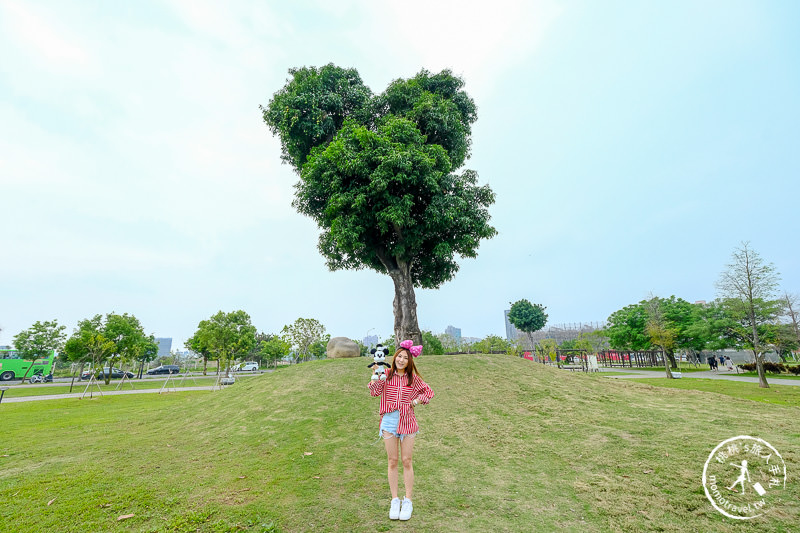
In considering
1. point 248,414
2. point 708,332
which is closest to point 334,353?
point 248,414

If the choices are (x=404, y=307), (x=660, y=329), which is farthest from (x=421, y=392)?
(x=660, y=329)

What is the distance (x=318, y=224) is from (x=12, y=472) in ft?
45.9

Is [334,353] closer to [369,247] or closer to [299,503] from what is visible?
[369,247]

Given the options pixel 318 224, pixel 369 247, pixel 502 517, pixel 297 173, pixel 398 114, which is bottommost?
pixel 502 517

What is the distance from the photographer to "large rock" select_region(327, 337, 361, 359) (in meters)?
19.9

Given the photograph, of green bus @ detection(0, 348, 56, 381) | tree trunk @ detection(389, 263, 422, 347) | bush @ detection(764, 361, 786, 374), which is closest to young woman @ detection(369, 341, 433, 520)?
tree trunk @ detection(389, 263, 422, 347)

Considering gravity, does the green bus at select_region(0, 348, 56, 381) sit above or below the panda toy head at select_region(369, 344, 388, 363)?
below

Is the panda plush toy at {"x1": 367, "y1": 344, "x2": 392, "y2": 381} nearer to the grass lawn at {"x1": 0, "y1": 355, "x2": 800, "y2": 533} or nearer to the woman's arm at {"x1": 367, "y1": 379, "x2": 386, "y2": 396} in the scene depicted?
the woman's arm at {"x1": 367, "y1": 379, "x2": 386, "y2": 396}

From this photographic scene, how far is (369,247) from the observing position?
17422mm

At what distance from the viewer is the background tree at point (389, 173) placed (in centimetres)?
1498

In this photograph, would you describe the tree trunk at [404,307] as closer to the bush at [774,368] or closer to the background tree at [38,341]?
the bush at [774,368]

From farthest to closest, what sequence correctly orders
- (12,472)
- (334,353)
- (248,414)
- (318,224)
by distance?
(334,353), (318,224), (248,414), (12,472)

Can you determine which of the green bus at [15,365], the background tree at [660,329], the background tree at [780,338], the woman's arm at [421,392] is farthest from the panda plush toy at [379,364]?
the green bus at [15,365]

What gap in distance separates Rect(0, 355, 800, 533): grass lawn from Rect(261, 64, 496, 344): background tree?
699 cm
